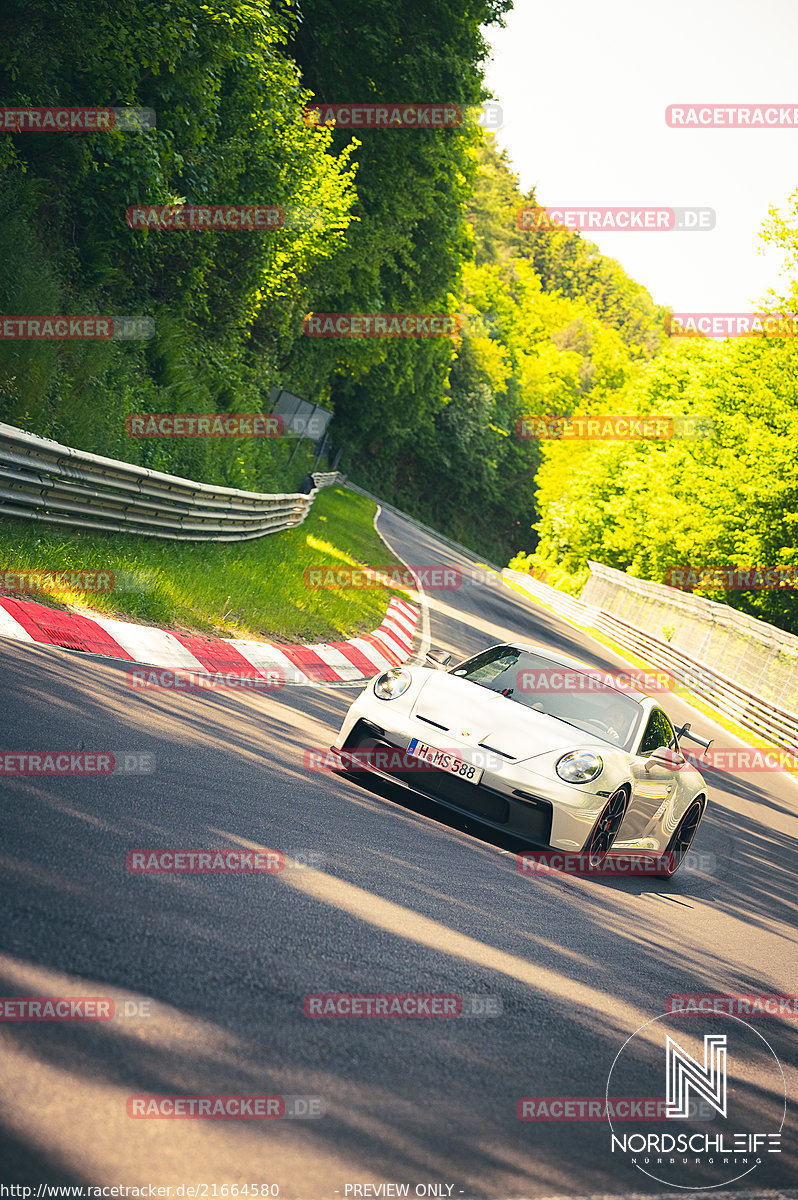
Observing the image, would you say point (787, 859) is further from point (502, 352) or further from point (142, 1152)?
point (502, 352)

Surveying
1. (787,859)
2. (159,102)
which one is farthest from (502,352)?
(787,859)

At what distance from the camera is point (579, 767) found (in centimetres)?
689

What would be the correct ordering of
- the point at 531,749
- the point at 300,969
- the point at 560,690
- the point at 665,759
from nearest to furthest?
the point at 300,969
the point at 531,749
the point at 665,759
the point at 560,690

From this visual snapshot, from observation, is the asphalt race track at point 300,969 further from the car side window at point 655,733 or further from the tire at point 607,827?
the car side window at point 655,733

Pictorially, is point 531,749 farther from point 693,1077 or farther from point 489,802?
point 693,1077

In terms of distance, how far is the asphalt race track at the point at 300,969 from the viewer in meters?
2.75

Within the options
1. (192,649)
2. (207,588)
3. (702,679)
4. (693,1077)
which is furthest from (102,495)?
(702,679)

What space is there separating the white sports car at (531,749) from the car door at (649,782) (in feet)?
0.04

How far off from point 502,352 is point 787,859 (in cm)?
7698

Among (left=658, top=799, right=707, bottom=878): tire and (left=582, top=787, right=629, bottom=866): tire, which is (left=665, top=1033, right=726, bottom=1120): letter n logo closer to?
(left=582, top=787, right=629, bottom=866): tire

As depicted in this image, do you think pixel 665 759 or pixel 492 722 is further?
pixel 665 759

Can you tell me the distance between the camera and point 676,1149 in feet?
11.8

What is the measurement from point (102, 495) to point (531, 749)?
6095 millimetres

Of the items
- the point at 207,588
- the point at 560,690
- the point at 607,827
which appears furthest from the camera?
the point at 207,588
